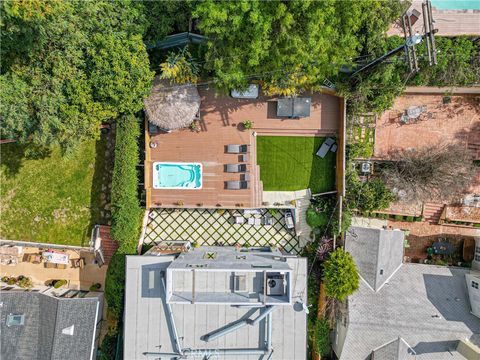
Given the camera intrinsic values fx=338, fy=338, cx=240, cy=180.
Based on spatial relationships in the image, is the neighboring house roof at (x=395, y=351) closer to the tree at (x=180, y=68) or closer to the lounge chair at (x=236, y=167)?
the lounge chair at (x=236, y=167)

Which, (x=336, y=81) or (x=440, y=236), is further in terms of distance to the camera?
(x=440, y=236)

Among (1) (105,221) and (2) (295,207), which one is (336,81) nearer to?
(2) (295,207)

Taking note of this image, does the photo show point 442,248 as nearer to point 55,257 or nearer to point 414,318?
point 414,318

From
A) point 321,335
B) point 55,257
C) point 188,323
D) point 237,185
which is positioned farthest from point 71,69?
point 321,335

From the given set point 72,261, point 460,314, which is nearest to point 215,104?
point 72,261

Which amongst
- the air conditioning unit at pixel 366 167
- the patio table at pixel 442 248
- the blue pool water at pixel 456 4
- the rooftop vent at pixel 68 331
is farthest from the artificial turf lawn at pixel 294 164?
the rooftop vent at pixel 68 331

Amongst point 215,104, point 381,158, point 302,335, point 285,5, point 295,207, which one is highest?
point 285,5

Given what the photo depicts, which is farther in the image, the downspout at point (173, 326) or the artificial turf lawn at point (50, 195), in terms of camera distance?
the artificial turf lawn at point (50, 195)
